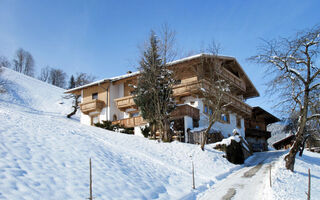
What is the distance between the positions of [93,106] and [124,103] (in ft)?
16.1

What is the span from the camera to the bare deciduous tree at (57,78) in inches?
3570

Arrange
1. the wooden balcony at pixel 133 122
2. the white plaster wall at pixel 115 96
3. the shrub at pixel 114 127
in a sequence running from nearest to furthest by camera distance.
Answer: the shrub at pixel 114 127 → the wooden balcony at pixel 133 122 → the white plaster wall at pixel 115 96

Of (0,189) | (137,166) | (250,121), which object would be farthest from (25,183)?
(250,121)

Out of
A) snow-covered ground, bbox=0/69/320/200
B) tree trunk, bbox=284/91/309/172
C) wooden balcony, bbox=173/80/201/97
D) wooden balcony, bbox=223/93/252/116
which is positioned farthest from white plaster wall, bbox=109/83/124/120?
tree trunk, bbox=284/91/309/172

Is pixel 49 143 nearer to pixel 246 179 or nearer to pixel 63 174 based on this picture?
pixel 63 174

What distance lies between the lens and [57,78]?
9156 centimetres

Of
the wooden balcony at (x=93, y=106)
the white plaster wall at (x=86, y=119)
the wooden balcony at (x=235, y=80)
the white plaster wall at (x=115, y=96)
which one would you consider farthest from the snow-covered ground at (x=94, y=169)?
the white plaster wall at (x=86, y=119)

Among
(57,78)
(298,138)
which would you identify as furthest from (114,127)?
(57,78)

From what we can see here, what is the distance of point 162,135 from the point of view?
22359 mm

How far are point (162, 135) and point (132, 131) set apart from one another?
7.84 m

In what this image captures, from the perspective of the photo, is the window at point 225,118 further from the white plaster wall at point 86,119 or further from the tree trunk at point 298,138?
the white plaster wall at point 86,119

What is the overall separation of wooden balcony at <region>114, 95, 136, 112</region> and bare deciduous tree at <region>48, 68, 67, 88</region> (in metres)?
Result: 65.6

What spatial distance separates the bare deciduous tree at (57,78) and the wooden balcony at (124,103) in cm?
6564

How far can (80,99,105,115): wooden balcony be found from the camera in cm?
3397
